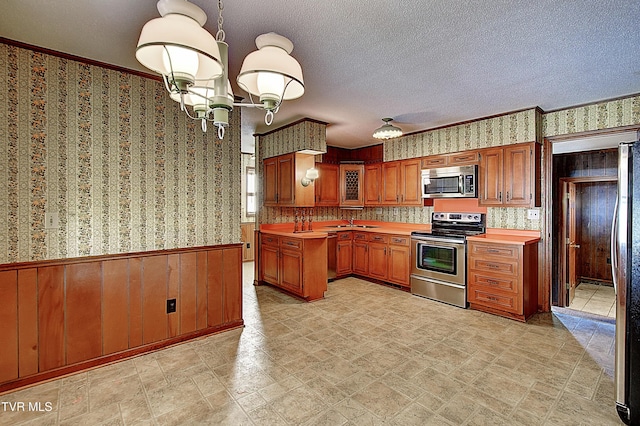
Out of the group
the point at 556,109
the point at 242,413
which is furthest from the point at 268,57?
the point at 556,109

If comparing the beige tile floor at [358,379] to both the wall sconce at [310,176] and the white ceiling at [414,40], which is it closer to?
the wall sconce at [310,176]

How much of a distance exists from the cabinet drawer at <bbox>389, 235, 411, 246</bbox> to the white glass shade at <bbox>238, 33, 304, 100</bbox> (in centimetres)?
367

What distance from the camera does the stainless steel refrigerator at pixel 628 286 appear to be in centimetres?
198

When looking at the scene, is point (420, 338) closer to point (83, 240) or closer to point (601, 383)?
point (601, 383)

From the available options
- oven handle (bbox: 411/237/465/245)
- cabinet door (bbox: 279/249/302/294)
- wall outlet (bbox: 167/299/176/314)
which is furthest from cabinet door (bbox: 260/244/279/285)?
oven handle (bbox: 411/237/465/245)

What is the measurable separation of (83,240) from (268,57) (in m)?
2.23

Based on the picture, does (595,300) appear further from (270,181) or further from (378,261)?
(270,181)

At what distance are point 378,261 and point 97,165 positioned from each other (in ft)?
13.6

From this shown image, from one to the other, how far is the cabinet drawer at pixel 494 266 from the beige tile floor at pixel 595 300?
1680mm

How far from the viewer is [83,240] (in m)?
2.58

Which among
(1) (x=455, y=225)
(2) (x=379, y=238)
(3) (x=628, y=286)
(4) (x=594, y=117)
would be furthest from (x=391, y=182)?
(3) (x=628, y=286)

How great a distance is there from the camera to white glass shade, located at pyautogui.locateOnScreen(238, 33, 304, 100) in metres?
1.54

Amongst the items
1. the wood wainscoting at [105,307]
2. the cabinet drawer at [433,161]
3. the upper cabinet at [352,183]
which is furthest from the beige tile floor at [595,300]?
the wood wainscoting at [105,307]

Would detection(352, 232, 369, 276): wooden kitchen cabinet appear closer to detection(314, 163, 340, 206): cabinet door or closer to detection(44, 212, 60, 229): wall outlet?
detection(314, 163, 340, 206): cabinet door
